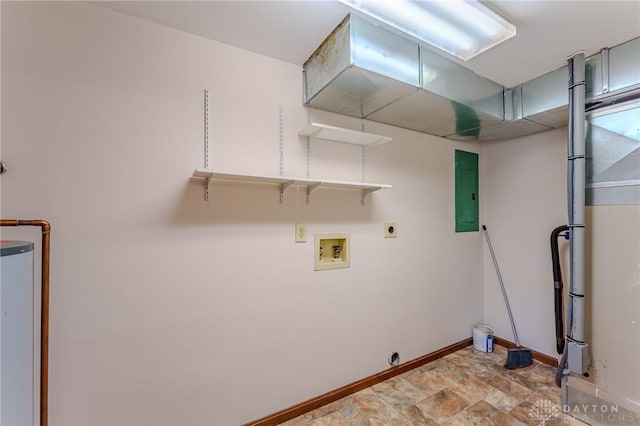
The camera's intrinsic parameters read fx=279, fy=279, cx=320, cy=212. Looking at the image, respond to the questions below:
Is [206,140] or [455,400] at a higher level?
[206,140]

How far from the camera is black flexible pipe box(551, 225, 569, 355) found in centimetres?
235

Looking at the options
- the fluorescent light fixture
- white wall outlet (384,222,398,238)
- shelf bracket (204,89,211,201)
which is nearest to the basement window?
the fluorescent light fixture

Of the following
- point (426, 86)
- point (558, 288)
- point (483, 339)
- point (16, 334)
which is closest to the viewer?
point (16, 334)

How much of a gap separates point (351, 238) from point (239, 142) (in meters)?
1.09

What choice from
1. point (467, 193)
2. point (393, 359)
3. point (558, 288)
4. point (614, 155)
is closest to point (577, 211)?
point (614, 155)

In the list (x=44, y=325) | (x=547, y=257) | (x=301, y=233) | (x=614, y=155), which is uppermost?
(x=614, y=155)

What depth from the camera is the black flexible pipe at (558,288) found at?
7.70 ft

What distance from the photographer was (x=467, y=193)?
2982 millimetres

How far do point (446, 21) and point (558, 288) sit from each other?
2.31m

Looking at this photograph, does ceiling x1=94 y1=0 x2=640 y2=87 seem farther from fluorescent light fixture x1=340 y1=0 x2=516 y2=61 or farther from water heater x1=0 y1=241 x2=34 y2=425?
water heater x1=0 y1=241 x2=34 y2=425

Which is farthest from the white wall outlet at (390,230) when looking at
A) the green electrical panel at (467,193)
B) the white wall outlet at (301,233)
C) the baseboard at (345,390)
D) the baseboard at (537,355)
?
the baseboard at (537,355)

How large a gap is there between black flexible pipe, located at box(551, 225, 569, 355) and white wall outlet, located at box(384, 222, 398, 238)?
1.34 m

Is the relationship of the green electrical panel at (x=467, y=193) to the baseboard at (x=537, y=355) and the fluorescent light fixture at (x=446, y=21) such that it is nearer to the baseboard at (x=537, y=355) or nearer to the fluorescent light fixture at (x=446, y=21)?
the baseboard at (x=537, y=355)

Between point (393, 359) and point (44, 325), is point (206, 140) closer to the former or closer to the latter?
point (44, 325)
